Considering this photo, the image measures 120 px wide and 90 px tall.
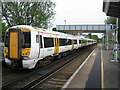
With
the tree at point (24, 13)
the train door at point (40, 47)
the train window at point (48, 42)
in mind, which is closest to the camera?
the train door at point (40, 47)

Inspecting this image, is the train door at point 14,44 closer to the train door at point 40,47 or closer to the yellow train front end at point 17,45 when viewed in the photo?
Answer: the yellow train front end at point 17,45

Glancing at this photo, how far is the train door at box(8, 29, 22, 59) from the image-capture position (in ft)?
28.8

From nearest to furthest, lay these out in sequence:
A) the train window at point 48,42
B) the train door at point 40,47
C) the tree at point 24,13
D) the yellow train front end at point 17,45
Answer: the yellow train front end at point 17,45 → the train door at point 40,47 → the train window at point 48,42 → the tree at point 24,13

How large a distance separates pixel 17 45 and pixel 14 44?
217mm

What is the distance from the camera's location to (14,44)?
8883 millimetres

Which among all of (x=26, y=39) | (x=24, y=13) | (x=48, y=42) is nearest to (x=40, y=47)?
(x=26, y=39)

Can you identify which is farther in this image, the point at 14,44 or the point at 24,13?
the point at 24,13

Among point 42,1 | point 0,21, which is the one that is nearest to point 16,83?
point 0,21

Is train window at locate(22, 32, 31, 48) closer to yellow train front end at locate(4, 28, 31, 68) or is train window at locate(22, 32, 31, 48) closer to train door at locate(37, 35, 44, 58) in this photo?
yellow train front end at locate(4, 28, 31, 68)

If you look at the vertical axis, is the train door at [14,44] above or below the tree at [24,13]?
below

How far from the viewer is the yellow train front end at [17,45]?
28.7 feet

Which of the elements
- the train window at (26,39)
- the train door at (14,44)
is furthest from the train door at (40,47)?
the train door at (14,44)

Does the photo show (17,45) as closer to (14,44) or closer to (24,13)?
(14,44)

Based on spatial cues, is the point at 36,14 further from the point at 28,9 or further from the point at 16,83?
the point at 16,83
